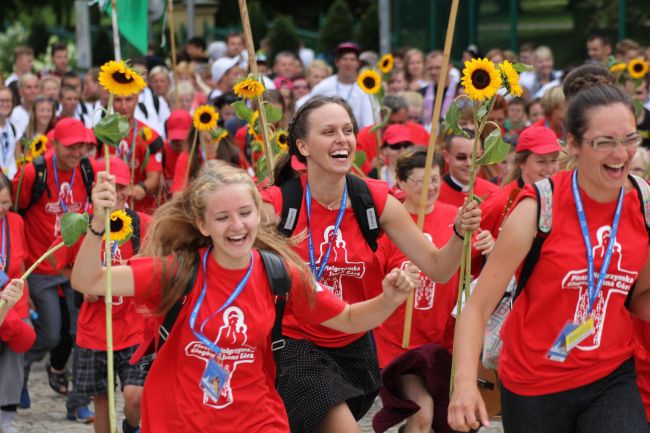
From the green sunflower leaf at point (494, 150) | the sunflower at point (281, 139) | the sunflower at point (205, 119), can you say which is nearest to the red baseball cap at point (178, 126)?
the sunflower at point (205, 119)

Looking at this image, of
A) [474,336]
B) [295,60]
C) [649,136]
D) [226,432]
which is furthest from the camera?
[295,60]

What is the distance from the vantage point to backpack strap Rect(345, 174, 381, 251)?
18.2 feet

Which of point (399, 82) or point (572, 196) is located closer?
point (572, 196)

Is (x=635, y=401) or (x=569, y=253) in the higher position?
(x=569, y=253)

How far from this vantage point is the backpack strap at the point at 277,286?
4.79 meters

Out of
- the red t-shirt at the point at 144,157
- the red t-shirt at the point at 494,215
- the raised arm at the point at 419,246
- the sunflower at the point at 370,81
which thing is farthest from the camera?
the sunflower at the point at 370,81

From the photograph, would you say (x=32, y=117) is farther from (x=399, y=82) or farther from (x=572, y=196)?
(x=572, y=196)

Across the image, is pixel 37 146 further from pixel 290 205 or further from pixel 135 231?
pixel 290 205

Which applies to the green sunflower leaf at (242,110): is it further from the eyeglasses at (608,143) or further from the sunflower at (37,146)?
the eyeglasses at (608,143)

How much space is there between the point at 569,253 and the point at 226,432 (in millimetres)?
1389

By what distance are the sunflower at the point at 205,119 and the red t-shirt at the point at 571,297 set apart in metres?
5.15

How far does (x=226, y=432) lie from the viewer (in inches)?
182

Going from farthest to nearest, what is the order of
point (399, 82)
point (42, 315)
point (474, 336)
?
point (399, 82) < point (42, 315) < point (474, 336)

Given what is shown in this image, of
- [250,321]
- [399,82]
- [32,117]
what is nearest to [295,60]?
[399,82]
